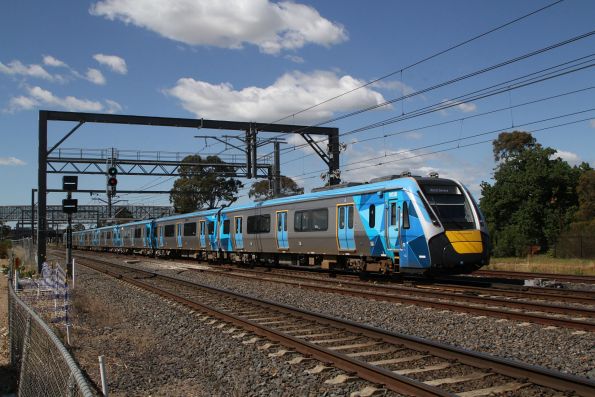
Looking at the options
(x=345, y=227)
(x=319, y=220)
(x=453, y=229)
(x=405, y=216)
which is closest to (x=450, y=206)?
(x=453, y=229)

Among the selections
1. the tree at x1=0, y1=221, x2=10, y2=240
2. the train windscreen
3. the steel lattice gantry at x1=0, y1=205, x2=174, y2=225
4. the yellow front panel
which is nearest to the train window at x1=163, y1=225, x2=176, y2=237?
the train windscreen

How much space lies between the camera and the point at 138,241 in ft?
152

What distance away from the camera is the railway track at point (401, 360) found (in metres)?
5.92

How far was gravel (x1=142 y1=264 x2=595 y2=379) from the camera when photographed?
747cm

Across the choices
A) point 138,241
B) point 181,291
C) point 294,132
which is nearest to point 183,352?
point 181,291

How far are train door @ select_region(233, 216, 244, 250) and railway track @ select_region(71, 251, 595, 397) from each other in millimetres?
15352

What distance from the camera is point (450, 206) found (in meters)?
15.8

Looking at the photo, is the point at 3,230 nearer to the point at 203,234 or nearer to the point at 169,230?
the point at 169,230

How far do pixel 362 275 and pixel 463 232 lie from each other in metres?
4.66

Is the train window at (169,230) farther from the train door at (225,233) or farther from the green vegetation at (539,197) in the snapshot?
the green vegetation at (539,197)

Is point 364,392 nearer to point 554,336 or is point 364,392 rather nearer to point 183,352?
point 183,352

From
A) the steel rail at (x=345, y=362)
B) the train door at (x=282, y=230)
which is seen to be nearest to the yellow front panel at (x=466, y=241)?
the steel rail at (x=345, y=362)

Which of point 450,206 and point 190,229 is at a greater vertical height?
point 450,206

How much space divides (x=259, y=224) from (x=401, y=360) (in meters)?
17.9
